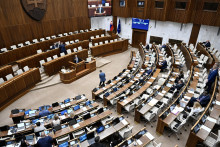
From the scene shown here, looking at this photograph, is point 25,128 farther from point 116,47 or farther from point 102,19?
point 102,19

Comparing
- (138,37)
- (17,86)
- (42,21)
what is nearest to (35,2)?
(42,21)

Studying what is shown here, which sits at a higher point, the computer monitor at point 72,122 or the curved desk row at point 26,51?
the curved desk row at point 26,51

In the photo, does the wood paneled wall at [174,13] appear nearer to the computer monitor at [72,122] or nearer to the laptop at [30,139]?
the computer monitor at [72,122]

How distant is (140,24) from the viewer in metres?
17.6

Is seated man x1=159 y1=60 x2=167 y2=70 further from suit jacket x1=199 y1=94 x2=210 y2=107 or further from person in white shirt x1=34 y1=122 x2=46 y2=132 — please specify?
person in white shirt x1=34 y1=122 x2=46 y2=132

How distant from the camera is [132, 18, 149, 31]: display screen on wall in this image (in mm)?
17150

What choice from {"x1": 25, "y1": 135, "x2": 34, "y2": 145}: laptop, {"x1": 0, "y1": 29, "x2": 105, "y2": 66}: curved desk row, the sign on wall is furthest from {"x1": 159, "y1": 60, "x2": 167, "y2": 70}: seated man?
the sign on wall

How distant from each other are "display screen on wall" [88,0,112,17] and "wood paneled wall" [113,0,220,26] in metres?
2.08

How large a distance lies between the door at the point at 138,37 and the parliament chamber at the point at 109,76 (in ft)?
0.43

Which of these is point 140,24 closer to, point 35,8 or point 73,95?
point 35,8

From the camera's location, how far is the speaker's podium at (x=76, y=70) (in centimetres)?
1091

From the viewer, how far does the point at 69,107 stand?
7602 millimetres

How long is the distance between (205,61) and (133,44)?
9.17 meters

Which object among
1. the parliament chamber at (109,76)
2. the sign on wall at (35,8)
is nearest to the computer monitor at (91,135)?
the parliament chamber at (109,76)
